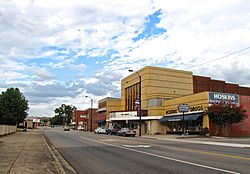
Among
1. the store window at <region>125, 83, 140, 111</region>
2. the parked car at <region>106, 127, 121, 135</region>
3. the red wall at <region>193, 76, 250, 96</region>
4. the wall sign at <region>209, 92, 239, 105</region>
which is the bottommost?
the parked car at <region>106, 127, 121, 135</region>

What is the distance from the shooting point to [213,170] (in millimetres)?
11570

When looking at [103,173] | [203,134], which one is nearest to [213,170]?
[103,173]

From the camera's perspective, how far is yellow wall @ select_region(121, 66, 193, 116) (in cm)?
6244

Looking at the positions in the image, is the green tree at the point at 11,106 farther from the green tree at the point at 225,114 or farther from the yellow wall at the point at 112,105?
the green tree at the point at 225,114

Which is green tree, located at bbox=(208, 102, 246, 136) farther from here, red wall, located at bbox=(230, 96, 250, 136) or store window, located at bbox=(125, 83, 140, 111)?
store window, located at bbox=(125, 83, 140, 111)

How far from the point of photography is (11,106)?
63.6 meters

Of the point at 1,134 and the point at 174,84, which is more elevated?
the point at 174,84

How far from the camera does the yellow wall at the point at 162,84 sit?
62.4 metres

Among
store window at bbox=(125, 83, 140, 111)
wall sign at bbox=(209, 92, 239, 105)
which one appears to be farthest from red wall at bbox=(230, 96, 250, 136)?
store window at bbox=(125, 83, 140, 111)

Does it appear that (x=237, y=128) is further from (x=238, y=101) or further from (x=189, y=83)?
(x=189, y=83)


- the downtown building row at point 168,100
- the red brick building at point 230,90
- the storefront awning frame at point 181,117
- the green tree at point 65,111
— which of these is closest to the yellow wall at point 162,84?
the downtown building row at point 168,100

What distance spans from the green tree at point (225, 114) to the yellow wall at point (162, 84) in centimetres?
1719

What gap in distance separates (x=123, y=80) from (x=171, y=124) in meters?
26.5

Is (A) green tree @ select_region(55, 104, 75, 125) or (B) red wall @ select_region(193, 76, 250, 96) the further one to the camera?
(A) green tree @ select_region(55, 104, 75, 125)
